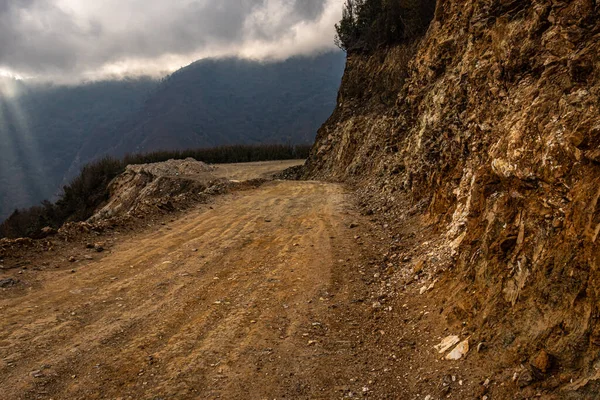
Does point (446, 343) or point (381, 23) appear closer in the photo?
point (446, 343)

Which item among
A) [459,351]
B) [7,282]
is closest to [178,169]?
[7,282]

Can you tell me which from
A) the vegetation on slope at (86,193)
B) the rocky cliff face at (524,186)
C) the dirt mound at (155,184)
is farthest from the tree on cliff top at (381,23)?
the vegetation on slope at (86,193)

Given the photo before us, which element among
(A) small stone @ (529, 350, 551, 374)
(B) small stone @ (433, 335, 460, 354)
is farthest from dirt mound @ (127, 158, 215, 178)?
(A) small stone @ (529, 350, 551, 374)

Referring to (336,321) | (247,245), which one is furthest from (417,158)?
(336,321)

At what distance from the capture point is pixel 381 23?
95.6 ft

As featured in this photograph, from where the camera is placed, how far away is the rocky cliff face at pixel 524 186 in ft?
12.6

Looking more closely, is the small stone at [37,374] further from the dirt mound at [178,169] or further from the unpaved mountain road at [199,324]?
the dirt mound at [178,169]

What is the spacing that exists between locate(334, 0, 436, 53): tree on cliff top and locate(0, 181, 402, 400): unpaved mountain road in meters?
19.1

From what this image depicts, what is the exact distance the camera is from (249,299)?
23.4 feet

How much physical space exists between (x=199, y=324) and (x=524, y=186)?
5.23 meters

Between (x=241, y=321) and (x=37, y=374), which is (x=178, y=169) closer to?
(x=241, y=321)

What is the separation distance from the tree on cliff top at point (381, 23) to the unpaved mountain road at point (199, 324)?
1910 centimetres

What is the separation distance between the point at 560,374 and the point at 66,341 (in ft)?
20.3

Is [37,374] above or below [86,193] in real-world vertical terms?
below
